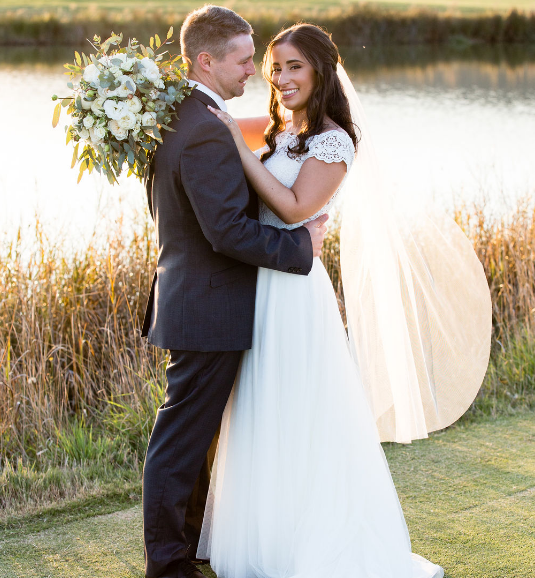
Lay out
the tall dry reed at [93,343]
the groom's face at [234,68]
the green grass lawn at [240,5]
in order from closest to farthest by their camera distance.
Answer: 1. the groom's face at [234,68]
2. the tall dry reed at [93,343]
3. the green grass lawn at [240,5]

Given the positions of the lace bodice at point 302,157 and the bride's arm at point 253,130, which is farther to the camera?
the bride's arm at point 253,130

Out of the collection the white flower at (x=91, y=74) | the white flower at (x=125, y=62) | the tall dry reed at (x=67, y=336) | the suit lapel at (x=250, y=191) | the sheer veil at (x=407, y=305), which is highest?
the white flower at (x=125, y=62)

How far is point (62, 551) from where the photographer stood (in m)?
2.89

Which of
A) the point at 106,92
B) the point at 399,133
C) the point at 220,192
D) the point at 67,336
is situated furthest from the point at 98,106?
the point at 399,133

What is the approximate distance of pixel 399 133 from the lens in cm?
1076

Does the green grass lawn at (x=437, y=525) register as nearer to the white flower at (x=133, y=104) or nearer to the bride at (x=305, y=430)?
the bride at (x=305, y=430)

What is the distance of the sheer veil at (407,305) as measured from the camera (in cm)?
290

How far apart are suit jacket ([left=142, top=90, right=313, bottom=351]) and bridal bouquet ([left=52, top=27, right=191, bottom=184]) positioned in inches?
3.0

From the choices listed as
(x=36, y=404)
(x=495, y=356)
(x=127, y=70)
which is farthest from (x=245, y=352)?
(x=495, y=356)

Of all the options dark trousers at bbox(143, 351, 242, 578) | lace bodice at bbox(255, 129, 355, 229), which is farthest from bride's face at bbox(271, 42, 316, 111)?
dark trousers at bbox(143, 351, 242, 578)

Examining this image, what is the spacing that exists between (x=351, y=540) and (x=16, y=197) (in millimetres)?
5481

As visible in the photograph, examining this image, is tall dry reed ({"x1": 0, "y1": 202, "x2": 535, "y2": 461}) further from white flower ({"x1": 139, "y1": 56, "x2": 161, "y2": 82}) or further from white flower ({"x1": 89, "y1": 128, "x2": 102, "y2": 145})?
white flower ({"x1": 139, "y1": 56, "x2": 161, "y2": 82})

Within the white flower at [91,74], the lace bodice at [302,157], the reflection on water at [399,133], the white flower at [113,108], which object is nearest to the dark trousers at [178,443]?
the lace bodice at [302,157]

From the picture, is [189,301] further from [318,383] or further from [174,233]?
[318,383]
